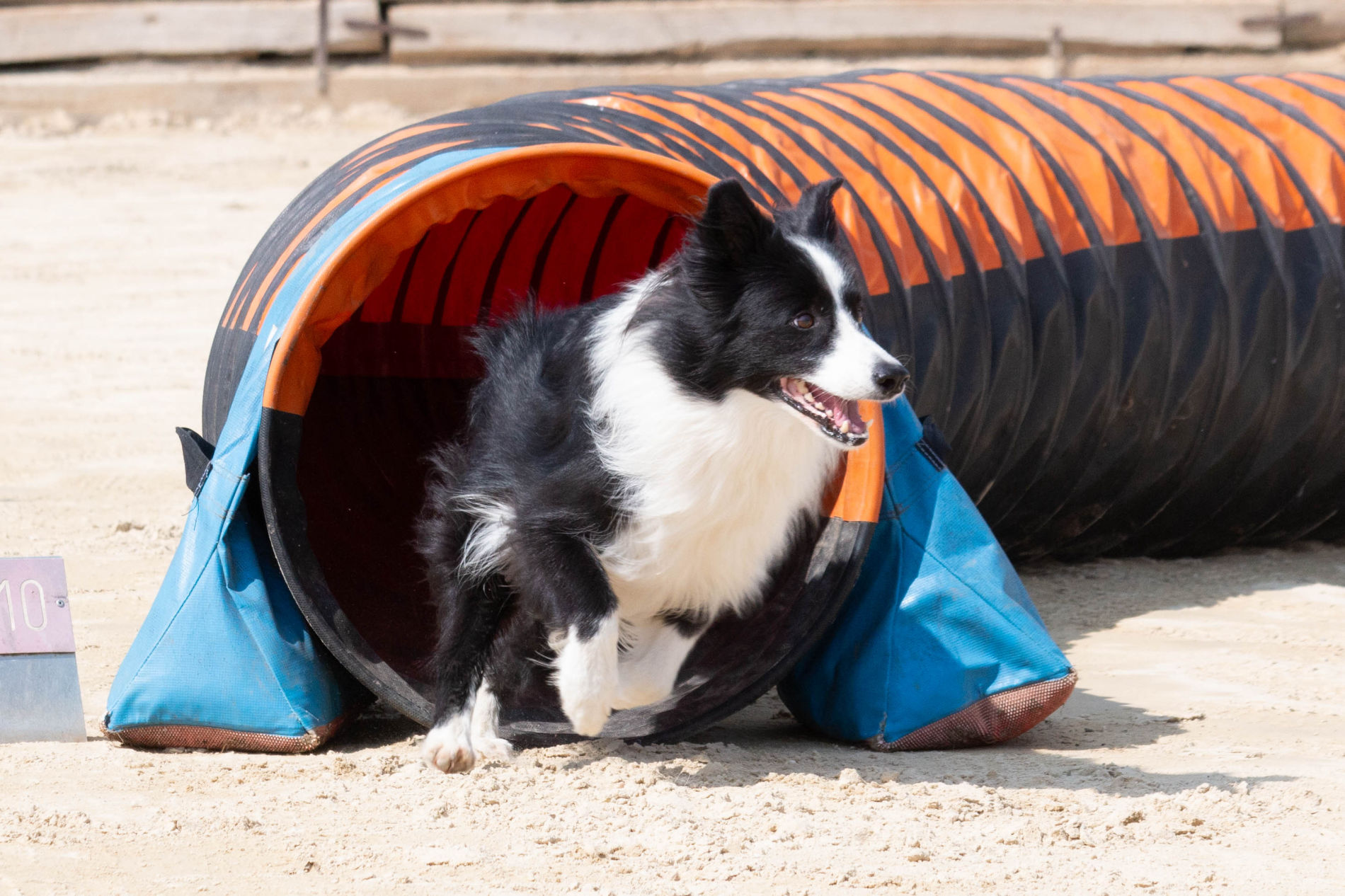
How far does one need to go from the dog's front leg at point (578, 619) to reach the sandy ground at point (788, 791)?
184 mm

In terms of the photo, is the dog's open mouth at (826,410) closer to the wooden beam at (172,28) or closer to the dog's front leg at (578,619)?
the dog's front leg at (578,619)

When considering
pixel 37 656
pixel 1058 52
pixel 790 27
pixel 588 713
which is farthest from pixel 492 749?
pixel 1058 52

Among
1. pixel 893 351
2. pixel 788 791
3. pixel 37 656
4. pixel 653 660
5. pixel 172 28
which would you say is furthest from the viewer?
pixel 172 28

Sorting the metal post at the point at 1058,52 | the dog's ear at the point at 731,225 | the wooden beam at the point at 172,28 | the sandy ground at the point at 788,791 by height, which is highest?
the wooden beam at the point at 172,28

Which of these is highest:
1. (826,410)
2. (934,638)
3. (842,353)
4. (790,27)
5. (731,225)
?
(790,27)

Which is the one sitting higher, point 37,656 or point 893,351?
point 893,351

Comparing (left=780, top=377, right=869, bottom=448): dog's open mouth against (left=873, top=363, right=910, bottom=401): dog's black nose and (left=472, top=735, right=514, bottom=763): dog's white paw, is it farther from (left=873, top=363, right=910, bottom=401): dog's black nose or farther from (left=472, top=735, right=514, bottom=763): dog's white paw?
(left=472, top=735, right=514, bottom=763): dog's white paw

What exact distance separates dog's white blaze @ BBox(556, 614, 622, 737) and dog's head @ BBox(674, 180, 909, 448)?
26.1 inches

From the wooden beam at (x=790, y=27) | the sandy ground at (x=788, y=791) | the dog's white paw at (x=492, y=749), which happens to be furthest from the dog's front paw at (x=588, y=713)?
the wooden beam at (x=790, y=27)

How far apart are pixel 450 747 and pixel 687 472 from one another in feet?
2.89

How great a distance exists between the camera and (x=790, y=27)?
41.8 ft

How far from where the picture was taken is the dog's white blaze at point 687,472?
3801mm

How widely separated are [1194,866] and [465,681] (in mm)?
1795

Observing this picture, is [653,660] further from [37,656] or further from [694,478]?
[37,656]
